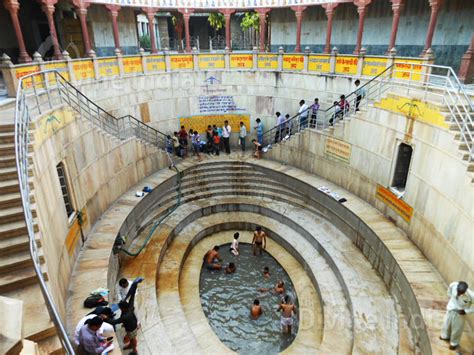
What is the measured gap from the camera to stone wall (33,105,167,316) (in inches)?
267

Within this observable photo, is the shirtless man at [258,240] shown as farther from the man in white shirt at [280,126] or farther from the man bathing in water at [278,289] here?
the man in white shirt at [280,126]

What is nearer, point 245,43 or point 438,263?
point 438,263

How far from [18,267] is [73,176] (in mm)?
3858

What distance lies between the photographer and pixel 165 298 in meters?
9.08

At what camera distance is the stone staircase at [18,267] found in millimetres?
4848

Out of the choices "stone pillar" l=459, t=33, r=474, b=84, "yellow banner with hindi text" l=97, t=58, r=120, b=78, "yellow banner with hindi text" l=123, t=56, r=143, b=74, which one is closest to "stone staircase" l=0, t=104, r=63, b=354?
"yellow banner with hindi text" l=97, t=58, r=120, b=78

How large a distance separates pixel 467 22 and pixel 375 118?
736 centimetres

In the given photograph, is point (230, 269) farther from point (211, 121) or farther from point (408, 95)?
point (211, 121)

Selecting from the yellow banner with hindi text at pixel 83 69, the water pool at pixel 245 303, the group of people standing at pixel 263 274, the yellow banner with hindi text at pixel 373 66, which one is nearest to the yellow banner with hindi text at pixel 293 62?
the yellow banner with hindi text at pixel 373 66

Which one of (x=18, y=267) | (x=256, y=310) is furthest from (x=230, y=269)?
(x=18, y=267)

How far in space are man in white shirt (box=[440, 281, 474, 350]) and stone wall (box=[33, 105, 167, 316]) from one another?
24.3 feet

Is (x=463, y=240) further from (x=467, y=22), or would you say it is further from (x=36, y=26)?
(x=36, y=26)

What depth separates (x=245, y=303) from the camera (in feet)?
31.8

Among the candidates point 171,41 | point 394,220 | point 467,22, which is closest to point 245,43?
point 171,41
